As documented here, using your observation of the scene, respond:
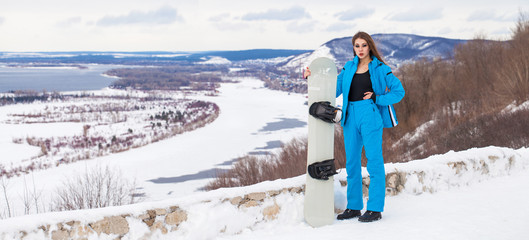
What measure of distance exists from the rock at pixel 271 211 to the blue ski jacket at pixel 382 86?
1.07m

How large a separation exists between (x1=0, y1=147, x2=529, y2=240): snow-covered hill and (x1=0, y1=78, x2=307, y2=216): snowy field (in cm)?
2710

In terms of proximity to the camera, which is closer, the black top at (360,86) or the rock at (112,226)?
the rock at (112,226)

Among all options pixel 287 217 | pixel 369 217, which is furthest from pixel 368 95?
pixel 287 217

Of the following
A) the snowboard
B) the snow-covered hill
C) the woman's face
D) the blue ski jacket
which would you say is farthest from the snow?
the woman's face

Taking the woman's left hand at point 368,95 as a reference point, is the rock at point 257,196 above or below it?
below

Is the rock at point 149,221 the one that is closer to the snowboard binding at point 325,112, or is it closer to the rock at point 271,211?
the rock at point 271,211

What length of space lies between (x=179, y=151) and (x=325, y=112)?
48634mm

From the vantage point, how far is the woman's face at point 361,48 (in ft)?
13.1

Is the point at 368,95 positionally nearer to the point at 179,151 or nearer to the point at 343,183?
the point at 343,183

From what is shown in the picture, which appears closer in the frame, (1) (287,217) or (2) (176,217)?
(2) (176,217)

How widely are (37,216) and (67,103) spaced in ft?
425

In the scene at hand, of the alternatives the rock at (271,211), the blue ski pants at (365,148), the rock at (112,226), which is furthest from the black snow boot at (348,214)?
the rock at (112,226)

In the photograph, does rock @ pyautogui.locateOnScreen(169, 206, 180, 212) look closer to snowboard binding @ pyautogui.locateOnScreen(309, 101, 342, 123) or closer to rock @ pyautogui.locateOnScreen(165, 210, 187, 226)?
rock @ pyautogui.locateOnScreen(165, 210, 187, 226)

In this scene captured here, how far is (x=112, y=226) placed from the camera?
3.56m
